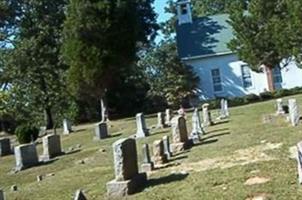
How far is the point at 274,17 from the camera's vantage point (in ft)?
133

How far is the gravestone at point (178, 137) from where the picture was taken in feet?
59.3

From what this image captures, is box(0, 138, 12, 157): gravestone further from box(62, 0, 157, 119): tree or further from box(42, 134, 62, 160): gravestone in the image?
box(62, 0, 157, 119): tree

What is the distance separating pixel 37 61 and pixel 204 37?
1620 centimetres

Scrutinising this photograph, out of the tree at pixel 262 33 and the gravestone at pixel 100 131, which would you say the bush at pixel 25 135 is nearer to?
the gravestone at pixel 100 131

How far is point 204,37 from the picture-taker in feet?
180

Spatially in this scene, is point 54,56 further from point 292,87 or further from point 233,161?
point 233,161

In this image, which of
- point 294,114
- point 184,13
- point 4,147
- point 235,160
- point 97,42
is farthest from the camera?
point 184,13

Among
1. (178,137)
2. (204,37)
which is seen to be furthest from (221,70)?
(178,137)

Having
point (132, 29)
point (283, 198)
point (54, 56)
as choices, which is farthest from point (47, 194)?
point (54, 56)

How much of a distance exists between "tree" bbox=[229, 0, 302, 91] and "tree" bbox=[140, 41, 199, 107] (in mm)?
6905

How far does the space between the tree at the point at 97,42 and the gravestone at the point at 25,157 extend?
56.6 feet

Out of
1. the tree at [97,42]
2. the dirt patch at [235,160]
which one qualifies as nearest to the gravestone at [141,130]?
the dirt patch at [235,160]

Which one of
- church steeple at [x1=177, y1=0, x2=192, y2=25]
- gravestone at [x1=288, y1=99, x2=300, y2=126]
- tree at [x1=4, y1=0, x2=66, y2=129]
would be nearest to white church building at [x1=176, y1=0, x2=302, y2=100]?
church steeple at [x1=177, y1=0, x2=192, y2=25]

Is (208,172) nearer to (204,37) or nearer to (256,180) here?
(256,180)
